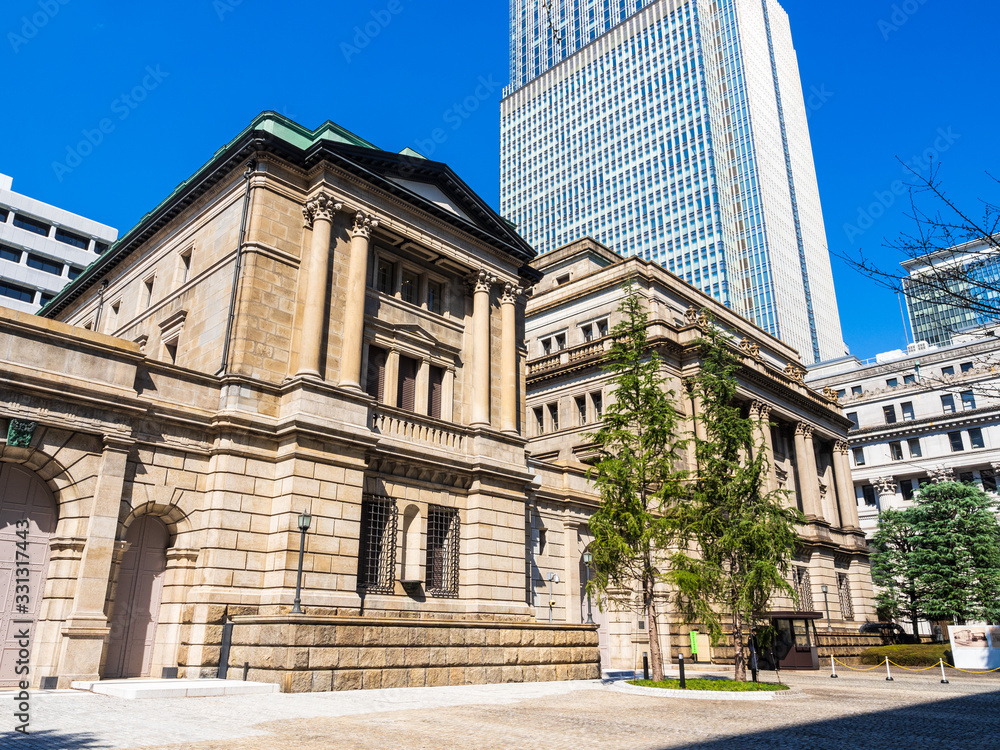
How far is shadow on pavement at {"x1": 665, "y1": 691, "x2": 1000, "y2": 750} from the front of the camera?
36.5 ft

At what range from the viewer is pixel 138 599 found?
19953mm

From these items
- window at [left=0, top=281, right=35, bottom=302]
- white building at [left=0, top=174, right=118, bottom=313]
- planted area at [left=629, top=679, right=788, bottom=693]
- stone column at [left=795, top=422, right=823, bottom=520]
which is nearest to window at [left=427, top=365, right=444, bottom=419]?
planted area at [left=629, top=679, right=788, bottom=693]

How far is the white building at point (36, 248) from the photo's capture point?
256 ft

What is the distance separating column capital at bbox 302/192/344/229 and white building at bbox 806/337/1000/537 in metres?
61.1

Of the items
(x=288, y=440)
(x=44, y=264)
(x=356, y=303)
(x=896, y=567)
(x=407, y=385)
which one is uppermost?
(x=44, y=264)

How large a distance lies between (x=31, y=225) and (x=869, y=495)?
98719mm

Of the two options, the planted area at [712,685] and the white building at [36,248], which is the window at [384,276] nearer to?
the planted area at [712,685]

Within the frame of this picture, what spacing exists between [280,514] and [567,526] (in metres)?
14.1

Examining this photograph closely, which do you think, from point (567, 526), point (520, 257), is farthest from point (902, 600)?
point (520, 257)

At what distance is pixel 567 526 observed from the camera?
1246 inches

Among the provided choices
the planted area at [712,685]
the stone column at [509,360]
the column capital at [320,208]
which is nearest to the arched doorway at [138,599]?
the column capital at [320,208]

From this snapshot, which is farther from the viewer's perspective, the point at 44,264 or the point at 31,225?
the point at 31,225

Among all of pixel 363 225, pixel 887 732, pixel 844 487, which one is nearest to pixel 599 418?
pixel 363 225

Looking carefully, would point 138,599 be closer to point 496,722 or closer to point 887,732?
point 496,722
